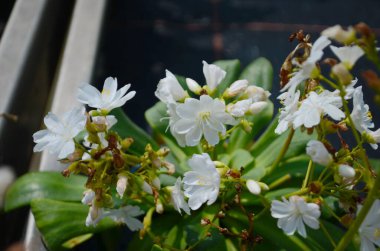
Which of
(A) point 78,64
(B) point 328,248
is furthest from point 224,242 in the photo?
(A) point 78,64

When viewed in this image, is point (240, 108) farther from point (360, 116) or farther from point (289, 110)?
point (360, 116)

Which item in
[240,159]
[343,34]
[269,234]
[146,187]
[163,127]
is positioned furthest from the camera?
[163,127]

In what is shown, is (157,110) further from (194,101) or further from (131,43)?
(131,43)

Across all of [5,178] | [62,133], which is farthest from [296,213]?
[5,178]

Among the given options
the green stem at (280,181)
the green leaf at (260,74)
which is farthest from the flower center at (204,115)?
the green leaf at (260,74)

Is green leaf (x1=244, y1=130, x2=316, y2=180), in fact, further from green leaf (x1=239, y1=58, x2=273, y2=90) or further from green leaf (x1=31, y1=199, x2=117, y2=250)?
green leaf (x1=31, y1=199, x2=117, y2=250)

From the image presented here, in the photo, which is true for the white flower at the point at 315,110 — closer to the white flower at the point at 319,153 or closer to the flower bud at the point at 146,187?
the white flower at the point at 319,153
